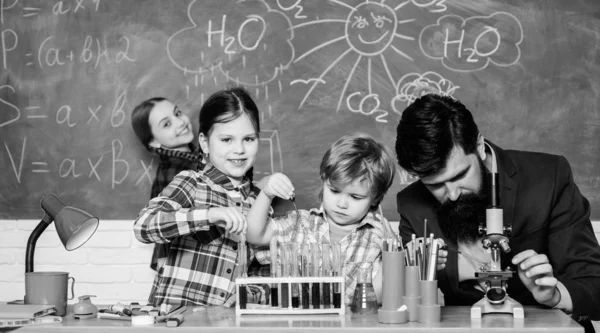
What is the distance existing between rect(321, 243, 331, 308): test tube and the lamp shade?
24.2 inches

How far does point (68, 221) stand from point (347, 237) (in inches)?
31.2

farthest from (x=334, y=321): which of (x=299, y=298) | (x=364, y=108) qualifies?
(x=364, y=108)

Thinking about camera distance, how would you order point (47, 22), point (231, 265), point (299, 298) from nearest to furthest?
point (299, 298) < point (231, 265) < point (47, 22)

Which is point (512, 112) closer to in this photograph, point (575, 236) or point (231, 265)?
point (575, 236)

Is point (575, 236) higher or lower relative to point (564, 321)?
higher

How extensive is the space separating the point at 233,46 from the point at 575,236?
5.14 feet

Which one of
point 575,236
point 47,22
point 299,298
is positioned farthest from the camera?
point 47,22

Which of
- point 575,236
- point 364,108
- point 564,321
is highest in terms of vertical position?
point 364,108

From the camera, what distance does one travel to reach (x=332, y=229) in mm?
2250

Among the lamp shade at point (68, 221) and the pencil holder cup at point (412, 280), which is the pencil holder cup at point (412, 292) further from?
the lamp shade at point (68, 221)

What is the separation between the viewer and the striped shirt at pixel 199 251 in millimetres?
2281

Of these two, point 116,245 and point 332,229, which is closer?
point 332,229

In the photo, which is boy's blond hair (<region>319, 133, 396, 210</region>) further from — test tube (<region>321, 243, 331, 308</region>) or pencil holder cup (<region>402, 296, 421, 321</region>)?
pencil holder cup (<region>402, 296, 421, 321</region>)

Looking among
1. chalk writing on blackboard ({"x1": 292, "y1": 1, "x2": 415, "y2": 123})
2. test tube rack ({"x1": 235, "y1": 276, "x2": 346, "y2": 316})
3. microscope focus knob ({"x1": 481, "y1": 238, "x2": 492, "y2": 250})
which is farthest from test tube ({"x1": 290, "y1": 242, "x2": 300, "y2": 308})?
chalk writing on blackboard ({"x1": 292, "y1": 1, "x2": 415, "y2": 123})
